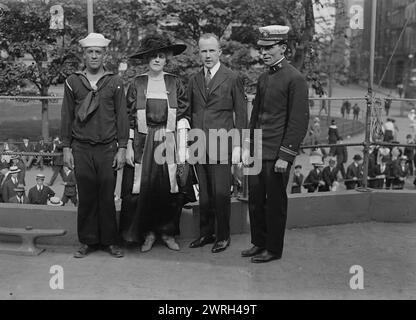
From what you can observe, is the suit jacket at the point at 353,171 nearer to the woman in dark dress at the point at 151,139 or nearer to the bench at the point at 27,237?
the woman in dark dress at the point at 151,139

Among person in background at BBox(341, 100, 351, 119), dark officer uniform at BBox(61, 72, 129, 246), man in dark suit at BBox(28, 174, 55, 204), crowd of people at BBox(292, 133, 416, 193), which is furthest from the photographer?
crowd of people at BBox(292, 133, 416, 193)

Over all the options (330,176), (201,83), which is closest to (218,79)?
(201,83)

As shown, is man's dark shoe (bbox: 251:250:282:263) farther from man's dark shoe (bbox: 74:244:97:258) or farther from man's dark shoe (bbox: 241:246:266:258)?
man's dark shoe (bbox: 74:244:97:258)

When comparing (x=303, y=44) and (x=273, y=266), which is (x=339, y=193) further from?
(x=303, y=44)

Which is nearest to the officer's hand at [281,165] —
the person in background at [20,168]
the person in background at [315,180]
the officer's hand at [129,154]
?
the officer's hand at [129,154]

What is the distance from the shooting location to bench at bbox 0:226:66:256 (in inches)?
205

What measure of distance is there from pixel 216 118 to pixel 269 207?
2.88ft

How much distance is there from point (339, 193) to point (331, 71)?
2016 centimetres

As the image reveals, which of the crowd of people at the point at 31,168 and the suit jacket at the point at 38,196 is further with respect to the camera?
the suit jacket at the point at 38,196

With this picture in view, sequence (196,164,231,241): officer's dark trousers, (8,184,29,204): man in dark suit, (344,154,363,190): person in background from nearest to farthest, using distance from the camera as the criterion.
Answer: (196,164,231,241): officer's dark trousers, (8,184,29,204): man in dark suit, (344,154,363,190): person in background

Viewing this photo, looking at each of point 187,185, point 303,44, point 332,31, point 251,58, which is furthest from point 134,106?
point 332,31

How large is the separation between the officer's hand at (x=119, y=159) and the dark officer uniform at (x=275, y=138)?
1.09 metres

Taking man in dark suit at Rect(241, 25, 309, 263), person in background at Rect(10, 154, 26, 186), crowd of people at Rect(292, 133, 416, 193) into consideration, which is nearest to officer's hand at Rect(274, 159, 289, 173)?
man in dark suit at Rect(241, 25, 309, 263)

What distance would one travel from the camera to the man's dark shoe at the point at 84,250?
5137mm
